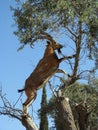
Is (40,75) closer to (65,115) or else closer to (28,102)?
(28,102)

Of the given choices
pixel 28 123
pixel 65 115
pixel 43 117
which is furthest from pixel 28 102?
pixel 43 117

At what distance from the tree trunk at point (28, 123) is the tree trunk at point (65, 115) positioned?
1.30 metres

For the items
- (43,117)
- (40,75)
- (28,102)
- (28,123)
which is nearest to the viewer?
(28,123)

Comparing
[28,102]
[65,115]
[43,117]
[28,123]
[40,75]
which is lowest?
[28,123]

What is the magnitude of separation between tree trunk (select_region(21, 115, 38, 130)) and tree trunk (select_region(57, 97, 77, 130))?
130cm

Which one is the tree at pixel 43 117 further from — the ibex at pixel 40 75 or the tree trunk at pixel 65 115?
the ibex at pixel 40 75

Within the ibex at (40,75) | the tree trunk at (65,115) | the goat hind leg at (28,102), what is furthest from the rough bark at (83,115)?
the goat hind leg at (28,102)

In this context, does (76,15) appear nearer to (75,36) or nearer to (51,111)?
(75,36)

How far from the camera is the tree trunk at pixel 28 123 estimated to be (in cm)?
1330

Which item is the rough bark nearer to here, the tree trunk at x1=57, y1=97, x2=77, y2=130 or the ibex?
the tree trunk at x1=57, y1=97, x2=77, y2=130

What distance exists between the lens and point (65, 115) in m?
14.2

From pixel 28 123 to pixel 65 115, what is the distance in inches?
63.1

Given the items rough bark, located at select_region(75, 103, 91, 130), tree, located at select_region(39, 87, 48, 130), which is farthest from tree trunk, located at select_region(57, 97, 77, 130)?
tree, located at select_region(39, 87, 48, 130)

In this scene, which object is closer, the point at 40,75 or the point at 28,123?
the point at 28,123
